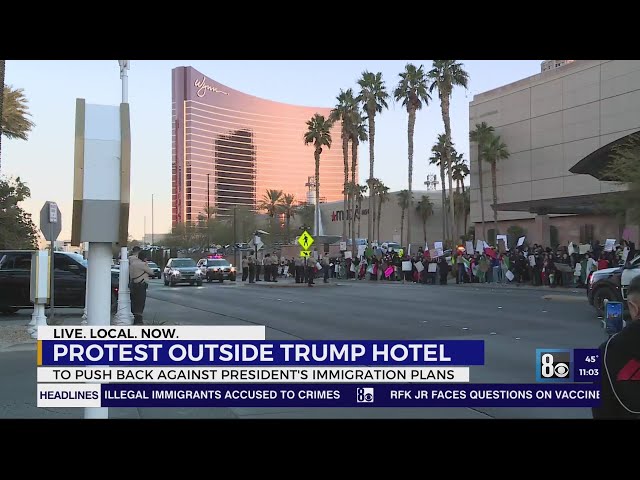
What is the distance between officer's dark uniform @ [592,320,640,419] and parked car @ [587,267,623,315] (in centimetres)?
1017

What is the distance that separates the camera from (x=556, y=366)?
15.0 feet

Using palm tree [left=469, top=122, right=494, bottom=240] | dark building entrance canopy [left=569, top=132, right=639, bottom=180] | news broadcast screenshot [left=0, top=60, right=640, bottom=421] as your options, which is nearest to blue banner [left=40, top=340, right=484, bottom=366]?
news broadcast screenshot [left=0, top=60, right=640, bottom=421]

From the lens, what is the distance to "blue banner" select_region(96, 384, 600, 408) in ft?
15.3

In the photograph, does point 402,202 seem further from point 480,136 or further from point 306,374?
point 306,374

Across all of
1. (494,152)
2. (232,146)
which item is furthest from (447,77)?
(232,146)

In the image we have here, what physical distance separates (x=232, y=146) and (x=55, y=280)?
13.4 meters

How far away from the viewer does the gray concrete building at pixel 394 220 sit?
81.2 metres

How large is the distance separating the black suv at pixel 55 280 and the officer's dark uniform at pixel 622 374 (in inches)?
508
